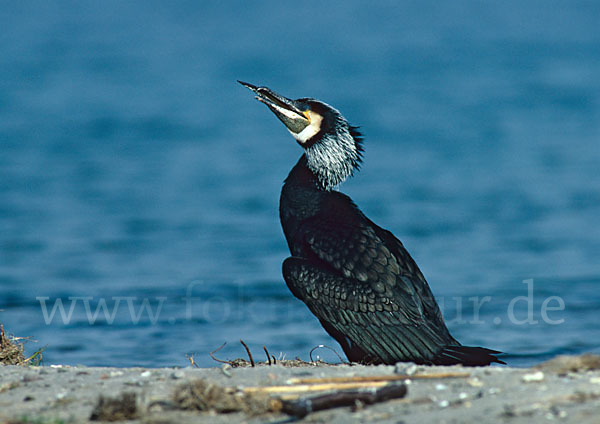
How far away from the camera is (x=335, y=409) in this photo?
4484 mm

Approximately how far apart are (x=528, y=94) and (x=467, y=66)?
4424 mm

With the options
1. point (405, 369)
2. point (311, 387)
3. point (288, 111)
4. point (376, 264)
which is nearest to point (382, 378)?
point (405, 369)

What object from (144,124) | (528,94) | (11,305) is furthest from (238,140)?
(11,305)

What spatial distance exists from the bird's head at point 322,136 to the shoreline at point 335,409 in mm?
2712

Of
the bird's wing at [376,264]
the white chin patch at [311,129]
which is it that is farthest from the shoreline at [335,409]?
the white chin patch at [311,129]

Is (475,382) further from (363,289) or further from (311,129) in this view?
(311,129)

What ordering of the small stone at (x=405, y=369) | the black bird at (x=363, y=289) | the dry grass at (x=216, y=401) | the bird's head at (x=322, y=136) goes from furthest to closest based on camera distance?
the bird's head at (x=322, y=136), the black bird at (x=363, y=289), the small stone at (x=405, y=369), the dry grass at (x=216, y=401)

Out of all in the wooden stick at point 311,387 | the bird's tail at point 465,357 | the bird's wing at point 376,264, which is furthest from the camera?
the bird's wing at point 376,264

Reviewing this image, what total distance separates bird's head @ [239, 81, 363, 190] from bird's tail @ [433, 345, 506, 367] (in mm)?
2046

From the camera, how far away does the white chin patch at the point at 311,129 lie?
8.17 m

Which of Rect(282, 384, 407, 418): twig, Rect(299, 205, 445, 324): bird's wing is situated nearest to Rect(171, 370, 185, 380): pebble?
Rect(282, 384, 407, 418): twig

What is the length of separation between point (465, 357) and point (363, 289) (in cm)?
91

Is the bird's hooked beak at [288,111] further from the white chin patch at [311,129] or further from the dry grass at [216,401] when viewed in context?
the dry grass at [216,401]

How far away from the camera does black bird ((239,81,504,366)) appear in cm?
668
